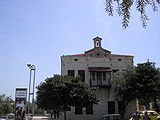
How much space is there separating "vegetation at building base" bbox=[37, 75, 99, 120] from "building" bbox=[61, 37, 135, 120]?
17.3 ft

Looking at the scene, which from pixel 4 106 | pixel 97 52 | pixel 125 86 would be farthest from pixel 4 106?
pixel 125 86

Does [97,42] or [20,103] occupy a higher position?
[97,42]

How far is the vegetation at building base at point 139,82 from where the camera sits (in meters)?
33.4

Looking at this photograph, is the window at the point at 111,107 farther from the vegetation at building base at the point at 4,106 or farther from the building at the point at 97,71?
the vegetation at building base at the point at 4,106

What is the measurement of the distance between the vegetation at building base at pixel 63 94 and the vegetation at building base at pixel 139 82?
15.2ft

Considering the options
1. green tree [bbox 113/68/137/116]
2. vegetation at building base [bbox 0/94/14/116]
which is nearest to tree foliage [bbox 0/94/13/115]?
vegetation at building base [bbox 0/94/14/116]

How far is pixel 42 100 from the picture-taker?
32031 millimetres

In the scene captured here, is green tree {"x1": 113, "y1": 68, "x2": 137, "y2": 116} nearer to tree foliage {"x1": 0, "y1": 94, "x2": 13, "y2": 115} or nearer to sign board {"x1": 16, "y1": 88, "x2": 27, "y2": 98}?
sign board {"x1": 16, "y1": 88, "x2": 27, "y2": 98}

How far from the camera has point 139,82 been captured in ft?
112

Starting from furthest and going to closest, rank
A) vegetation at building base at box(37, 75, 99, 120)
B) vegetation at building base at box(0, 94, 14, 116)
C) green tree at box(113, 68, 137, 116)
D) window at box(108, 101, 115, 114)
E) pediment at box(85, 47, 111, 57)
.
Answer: vegetation at building base at box(0, 94, 14, 116)
pediment at box(85, 47, 111, 57)
window at box(108, 101, 115, 114)
green tree at box(113, 68, 137, 116)
vegetation at building base at box(37, 75, 99, 120)

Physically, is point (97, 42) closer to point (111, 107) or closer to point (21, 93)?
point (111, 107)

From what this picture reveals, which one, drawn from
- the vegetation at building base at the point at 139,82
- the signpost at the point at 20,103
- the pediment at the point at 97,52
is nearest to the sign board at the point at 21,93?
the signpost at the point at 20,103

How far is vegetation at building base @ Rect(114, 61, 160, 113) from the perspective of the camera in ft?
110

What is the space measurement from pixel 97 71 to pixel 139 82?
7329mm
